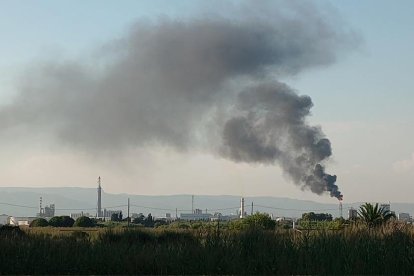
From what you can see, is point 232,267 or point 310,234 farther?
point 310,234

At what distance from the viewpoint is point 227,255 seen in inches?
849

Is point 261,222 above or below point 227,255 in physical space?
below

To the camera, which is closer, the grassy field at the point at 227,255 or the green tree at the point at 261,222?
the grassy field at the point at 227,255

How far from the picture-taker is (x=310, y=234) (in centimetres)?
2488

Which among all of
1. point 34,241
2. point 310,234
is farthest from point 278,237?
point 34,241

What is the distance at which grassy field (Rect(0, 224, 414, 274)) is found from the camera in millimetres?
20609

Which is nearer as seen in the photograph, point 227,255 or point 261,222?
point 227,255

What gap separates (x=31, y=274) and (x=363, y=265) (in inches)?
423

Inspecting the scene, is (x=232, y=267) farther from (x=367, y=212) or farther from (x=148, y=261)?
(x=367, y=212)

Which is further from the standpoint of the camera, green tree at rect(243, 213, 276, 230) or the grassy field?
green tree at rect(243, 213, 276, 230)

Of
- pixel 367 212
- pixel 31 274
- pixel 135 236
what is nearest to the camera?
pixel 31 274

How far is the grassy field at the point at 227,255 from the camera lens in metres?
20.6

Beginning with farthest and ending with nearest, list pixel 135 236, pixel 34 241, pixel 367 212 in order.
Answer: pixel 367 212
pixel 135 236
pixel 34 241

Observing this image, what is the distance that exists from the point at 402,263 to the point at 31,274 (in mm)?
12078
